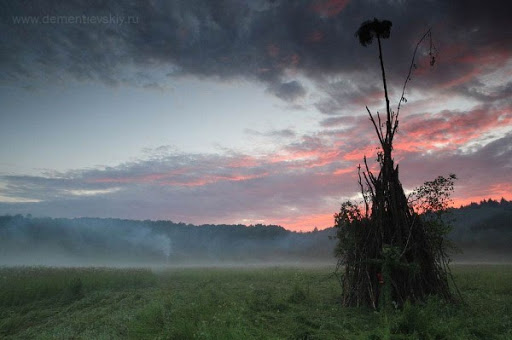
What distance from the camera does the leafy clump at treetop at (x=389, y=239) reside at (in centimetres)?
1234

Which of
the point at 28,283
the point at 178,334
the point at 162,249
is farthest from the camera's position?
the point at 162,249

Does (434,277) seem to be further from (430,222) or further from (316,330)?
(316,330)

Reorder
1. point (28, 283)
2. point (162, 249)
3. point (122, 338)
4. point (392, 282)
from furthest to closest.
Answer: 1. point (162, 249)
2. point (28, 283)
3. point (392, 282)
4. point (122, 338)

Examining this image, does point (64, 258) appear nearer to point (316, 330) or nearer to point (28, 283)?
point (28, 283)

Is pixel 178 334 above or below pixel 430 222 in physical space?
below

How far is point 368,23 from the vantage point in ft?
47.6

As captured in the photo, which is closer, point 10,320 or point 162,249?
point 10,320

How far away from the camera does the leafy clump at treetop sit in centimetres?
1234

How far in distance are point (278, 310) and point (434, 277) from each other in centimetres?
616

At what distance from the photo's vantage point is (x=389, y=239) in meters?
13.1

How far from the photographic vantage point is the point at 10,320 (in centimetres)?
1414

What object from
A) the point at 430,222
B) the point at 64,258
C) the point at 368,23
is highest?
the point at 368,23

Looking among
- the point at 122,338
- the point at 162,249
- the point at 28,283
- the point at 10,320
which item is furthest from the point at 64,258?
the point at 122,338

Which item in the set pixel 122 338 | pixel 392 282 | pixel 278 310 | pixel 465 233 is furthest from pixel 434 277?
pixel 465 233
